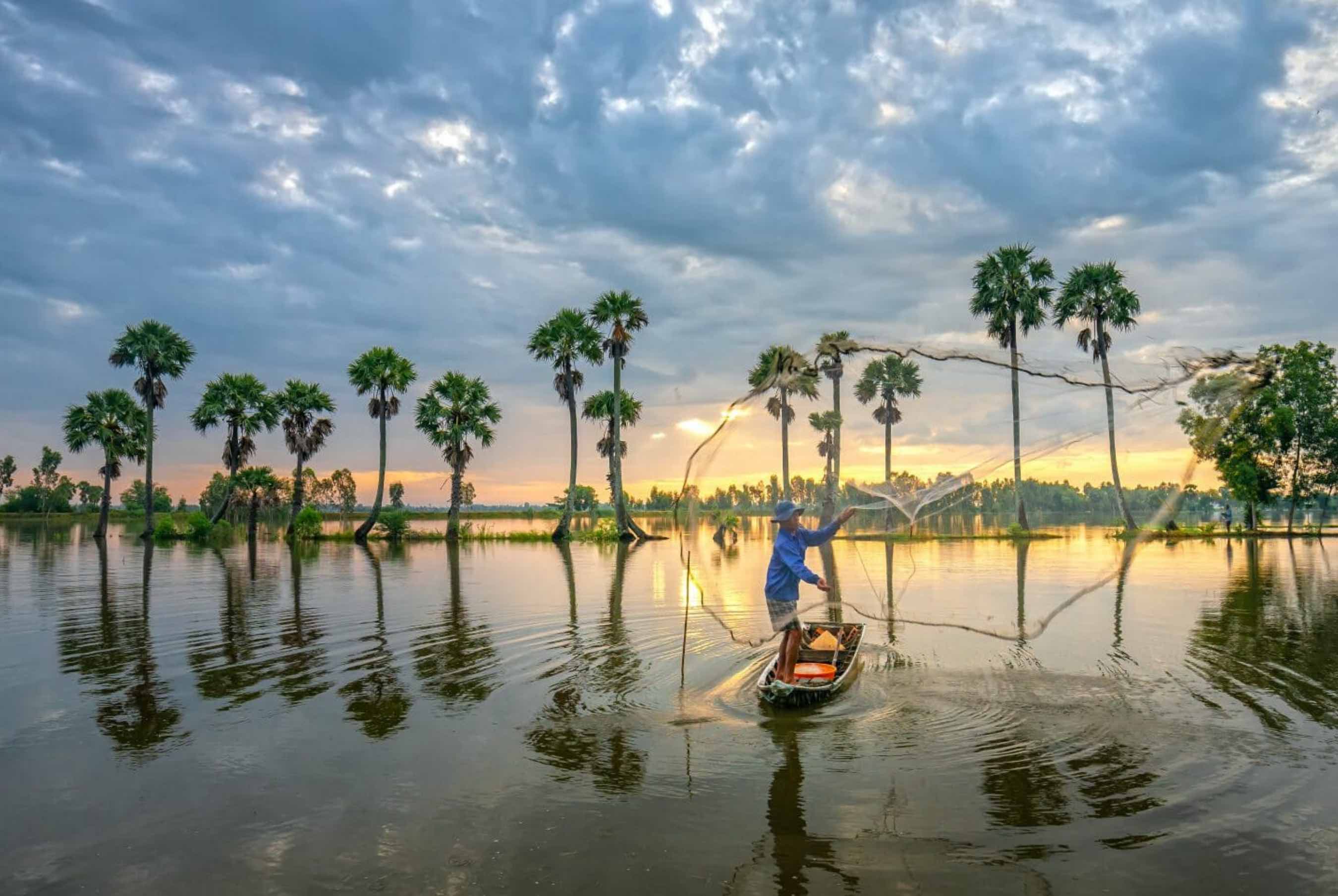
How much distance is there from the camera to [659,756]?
762 cm

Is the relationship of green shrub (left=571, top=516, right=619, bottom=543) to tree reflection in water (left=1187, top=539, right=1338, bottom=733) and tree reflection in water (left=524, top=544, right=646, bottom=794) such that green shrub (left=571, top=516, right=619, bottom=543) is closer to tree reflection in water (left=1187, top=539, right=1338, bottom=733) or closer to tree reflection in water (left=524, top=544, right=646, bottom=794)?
tree reflection in water (left=1187, top=539, right=1338, bottom=733)

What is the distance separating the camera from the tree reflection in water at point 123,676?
839 cm

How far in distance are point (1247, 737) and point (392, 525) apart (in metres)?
50.9

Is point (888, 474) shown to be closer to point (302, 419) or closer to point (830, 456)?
point (830, 456)

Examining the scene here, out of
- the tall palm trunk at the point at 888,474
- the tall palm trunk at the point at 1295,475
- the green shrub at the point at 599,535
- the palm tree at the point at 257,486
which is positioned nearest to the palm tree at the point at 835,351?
the tall palm trunk at the point at 888,474

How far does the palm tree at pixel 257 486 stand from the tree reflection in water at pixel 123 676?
41.4 meters

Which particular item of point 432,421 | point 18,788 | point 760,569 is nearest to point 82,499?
point 432,421

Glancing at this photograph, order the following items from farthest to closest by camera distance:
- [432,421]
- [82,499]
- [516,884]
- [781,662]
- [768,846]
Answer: [82,499], [432,421], [781,662], [768,846], [516,884]

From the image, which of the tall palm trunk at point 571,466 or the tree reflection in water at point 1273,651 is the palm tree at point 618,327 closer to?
the tall palm trunk at point 571,466

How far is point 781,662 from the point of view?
32.7 ft

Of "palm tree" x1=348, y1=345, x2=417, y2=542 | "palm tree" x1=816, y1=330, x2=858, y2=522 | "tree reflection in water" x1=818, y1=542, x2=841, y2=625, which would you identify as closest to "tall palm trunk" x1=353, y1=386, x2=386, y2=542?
"palm tree" x1=348, y1=345, x2=417, y2=542

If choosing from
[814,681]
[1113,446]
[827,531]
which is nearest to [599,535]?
[814,681]

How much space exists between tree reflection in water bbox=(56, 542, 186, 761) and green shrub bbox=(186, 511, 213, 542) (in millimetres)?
37665

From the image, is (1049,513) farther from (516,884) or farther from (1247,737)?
(516,884)
